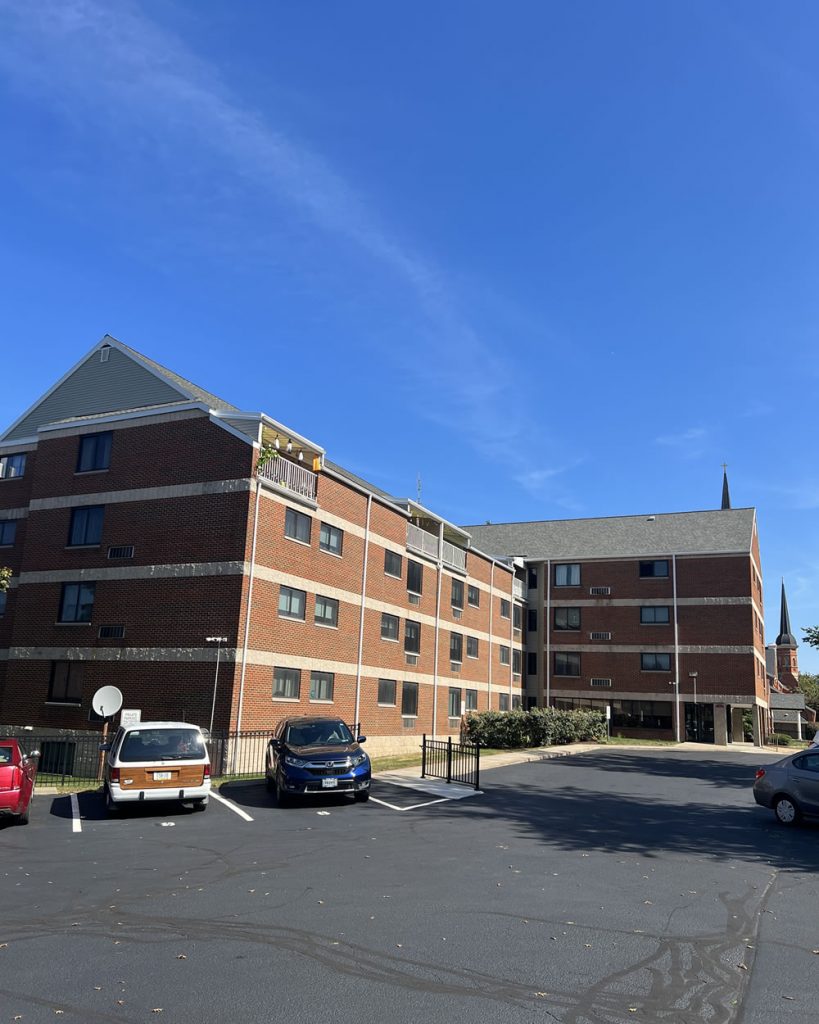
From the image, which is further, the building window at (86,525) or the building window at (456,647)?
the building window at (456,647)

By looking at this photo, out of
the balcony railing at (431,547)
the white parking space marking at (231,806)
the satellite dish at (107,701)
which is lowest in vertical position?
the white parking space marking at (231,806)

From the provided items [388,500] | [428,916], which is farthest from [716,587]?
[428,916]

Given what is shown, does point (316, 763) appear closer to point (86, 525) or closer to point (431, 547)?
point (86, 525)

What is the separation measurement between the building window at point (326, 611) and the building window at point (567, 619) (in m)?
26.4

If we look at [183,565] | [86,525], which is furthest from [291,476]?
[86,525]

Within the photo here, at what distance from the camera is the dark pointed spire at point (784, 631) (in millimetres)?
104812

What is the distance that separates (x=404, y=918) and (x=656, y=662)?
44.1 meters

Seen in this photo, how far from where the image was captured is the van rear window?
51.2 feet

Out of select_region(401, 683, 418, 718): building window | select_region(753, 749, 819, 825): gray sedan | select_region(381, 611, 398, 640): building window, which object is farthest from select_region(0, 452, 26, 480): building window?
select_region(753, 749, 819, 825): gray sedan

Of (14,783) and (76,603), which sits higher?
(76,603)

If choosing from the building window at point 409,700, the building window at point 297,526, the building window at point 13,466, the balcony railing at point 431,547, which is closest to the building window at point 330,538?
the building window at point 297,526

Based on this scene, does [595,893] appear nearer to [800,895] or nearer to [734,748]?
[800,895]

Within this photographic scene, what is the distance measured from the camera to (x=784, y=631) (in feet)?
356

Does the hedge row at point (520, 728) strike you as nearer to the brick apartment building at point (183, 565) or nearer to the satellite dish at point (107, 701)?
the brick apartment building at point (183, 565)
